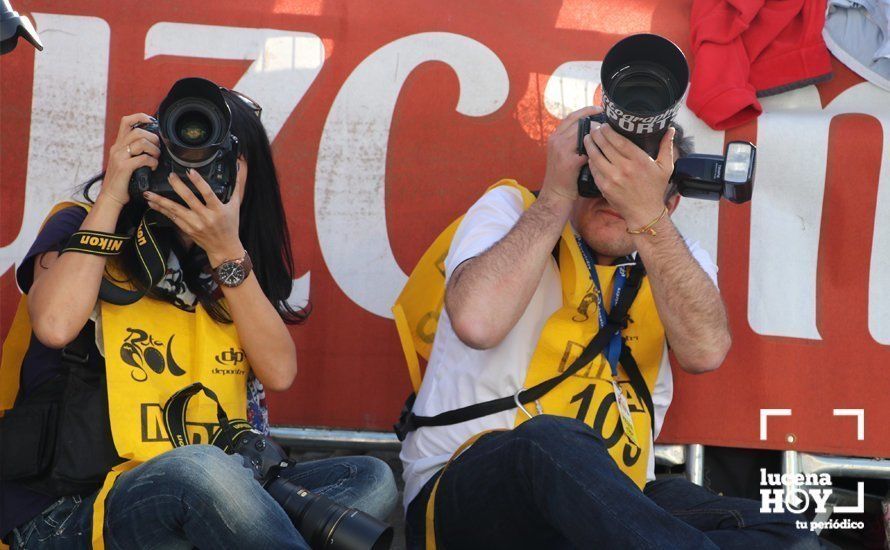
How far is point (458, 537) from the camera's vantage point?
6.94ft

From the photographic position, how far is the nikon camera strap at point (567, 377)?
2.35 m

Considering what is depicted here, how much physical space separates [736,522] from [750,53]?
1460 millimetres

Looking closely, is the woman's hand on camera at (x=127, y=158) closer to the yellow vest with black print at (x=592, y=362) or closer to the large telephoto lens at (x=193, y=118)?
the large telephoto lens at (x=193, y=118)

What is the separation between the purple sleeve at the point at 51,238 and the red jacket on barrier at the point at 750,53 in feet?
5.64

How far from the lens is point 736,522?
2.19 m

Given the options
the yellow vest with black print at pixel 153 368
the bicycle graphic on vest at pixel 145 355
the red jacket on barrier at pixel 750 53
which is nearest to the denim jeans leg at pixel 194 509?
the yellow vest with black print at pixel 153 368

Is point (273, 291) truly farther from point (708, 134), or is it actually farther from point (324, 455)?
point (708, 134)

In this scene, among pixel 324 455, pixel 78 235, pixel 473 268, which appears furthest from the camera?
pixel 324 455

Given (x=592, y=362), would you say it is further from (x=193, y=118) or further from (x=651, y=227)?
(x=193, y=118)

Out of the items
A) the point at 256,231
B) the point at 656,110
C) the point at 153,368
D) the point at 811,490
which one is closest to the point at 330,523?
the point at 153,368

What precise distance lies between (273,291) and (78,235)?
49 centimetres

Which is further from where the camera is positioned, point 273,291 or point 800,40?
point 800,40

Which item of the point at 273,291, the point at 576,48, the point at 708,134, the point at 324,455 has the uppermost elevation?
the point at 576,48

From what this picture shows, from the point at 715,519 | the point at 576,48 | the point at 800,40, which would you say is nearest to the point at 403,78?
the point at 576,48
